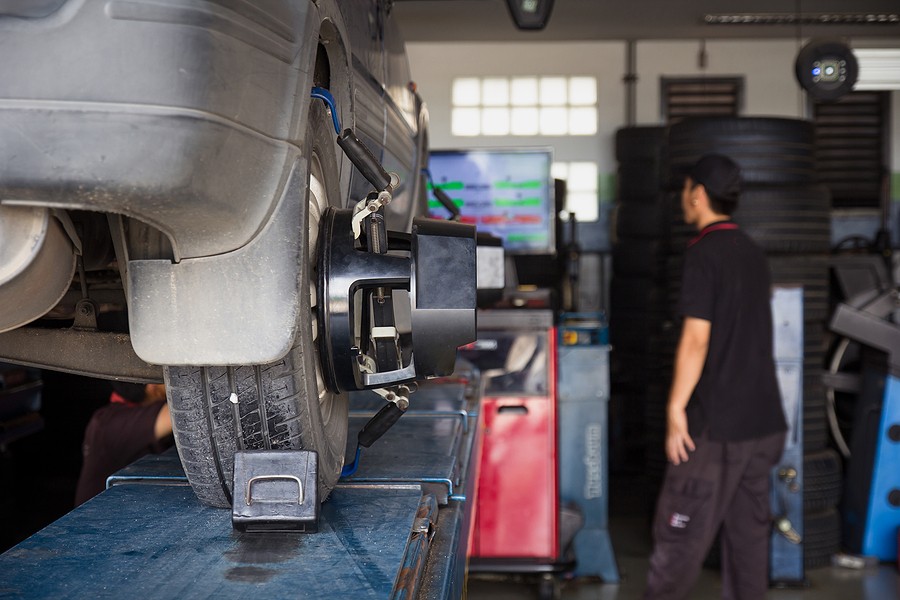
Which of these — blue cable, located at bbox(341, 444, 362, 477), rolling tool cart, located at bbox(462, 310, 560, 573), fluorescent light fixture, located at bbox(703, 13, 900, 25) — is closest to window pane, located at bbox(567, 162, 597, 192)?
fluorescent light fixture, located at bbox(703, 13, 900, 25)

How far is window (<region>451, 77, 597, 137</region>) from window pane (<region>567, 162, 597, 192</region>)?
29cm

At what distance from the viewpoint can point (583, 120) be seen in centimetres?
789

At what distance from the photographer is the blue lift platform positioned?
108 cm

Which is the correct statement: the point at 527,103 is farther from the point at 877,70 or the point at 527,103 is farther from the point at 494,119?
the point at 877,70

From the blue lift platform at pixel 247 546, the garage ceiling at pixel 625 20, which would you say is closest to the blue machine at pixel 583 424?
the blue lift platform at pixel 247 546

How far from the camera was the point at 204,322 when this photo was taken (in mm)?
1136

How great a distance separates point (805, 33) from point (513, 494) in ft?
19.4

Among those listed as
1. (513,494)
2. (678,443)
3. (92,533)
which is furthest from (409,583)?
(513,494)

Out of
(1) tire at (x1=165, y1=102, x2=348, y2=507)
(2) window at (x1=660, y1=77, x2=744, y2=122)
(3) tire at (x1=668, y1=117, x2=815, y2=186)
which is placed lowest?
(1) tire at (x1=165, y1=102, x2=348, y2=507)

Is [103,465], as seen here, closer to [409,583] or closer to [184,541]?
[184,541]

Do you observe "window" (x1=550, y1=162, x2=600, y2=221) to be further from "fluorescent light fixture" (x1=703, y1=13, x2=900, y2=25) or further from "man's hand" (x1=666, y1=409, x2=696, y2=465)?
"man's hand" (x1=666, y1=409, x2=696, y2=465)

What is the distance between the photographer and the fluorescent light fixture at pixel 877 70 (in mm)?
4965

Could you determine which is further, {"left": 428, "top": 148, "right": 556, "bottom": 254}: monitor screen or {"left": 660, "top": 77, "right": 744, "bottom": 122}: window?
{"left": 660, "top": 77, "right": 744, "bottom": 122}: window

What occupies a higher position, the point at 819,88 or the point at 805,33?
the point at 805,33
